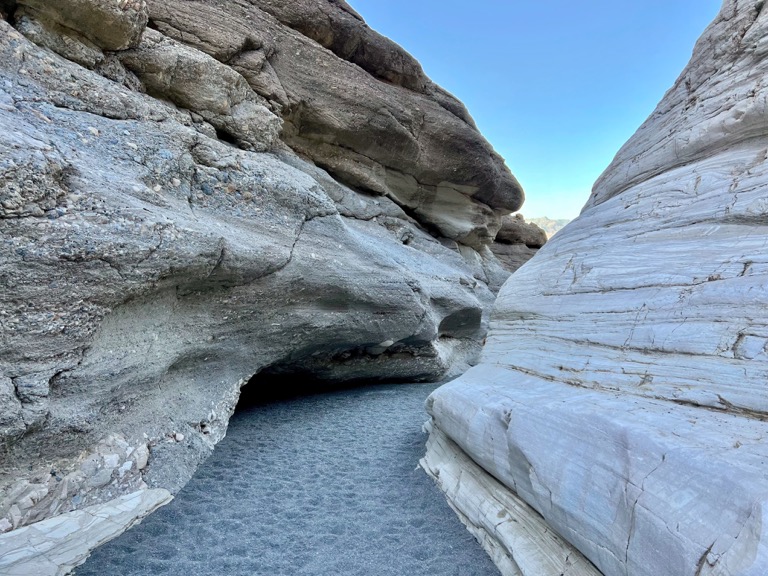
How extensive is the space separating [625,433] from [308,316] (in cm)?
374

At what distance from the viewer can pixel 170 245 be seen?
3559 mm

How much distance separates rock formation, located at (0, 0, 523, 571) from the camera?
2.88 metres

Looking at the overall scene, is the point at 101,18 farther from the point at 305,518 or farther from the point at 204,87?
the point at 305,518

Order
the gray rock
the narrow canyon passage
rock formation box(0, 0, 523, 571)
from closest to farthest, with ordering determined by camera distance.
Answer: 1. the narrow canyon passage
2. rock formation box(0, 0, 523, 571)
3. the gray rock

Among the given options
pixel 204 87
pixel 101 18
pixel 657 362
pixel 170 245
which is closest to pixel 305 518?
pixel 170 245

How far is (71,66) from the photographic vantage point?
161 inches

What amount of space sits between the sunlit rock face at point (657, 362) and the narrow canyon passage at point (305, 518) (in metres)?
0.35

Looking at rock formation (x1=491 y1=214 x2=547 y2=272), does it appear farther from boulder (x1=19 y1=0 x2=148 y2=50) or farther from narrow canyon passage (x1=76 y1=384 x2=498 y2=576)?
boulder (x1=19 y1=0 x2=148 y2=50)

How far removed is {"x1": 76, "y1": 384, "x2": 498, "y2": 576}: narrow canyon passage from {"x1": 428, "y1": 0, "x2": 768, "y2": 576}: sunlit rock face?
354 mm

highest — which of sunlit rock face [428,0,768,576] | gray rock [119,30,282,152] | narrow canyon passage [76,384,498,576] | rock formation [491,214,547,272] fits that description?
rock formation [491,214,547,272]

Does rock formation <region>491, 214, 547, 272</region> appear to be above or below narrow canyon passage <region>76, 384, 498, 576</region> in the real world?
above

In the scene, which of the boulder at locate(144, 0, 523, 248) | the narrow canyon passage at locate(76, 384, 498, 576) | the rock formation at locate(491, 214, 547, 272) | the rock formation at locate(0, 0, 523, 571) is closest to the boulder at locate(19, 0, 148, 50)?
the rock formation at locate(0, 0, 523, 571)

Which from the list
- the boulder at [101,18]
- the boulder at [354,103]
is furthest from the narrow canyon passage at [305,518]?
the boulder at [354,103]

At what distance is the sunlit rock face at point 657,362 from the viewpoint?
5.85 feet
